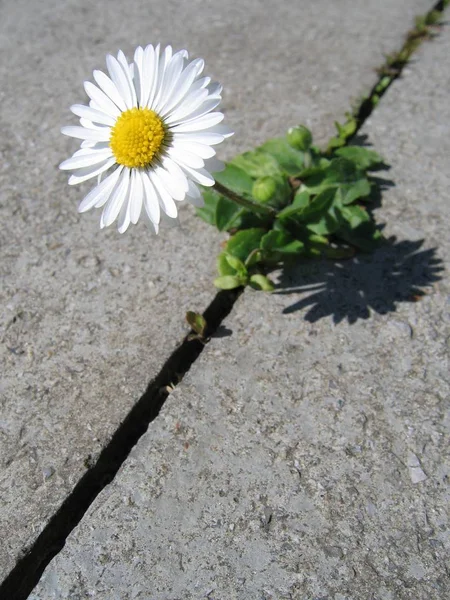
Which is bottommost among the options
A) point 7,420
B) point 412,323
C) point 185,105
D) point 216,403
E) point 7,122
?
point 412,323

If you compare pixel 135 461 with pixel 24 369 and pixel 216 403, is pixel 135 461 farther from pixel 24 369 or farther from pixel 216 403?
pixel 24 369

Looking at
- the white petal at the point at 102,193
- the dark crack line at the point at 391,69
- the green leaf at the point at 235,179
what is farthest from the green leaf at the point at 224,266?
the dark crack line at the point at 391,69

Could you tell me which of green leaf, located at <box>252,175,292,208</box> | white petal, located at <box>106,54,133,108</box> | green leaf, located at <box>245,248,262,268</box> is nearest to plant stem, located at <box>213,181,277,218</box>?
green leaf, located at <box>252,175,292,208</box>

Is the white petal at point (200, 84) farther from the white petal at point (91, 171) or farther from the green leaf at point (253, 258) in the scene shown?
the green leaf at point (253, 258)

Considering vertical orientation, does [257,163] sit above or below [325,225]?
above

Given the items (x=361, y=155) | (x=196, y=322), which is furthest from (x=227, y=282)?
(x=361, y=155)

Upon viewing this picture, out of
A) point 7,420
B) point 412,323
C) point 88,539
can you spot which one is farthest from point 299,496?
point 7,420

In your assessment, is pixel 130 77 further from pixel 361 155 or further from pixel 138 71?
pixel 361 155

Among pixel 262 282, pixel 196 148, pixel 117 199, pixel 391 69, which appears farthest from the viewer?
pixel 391 69
